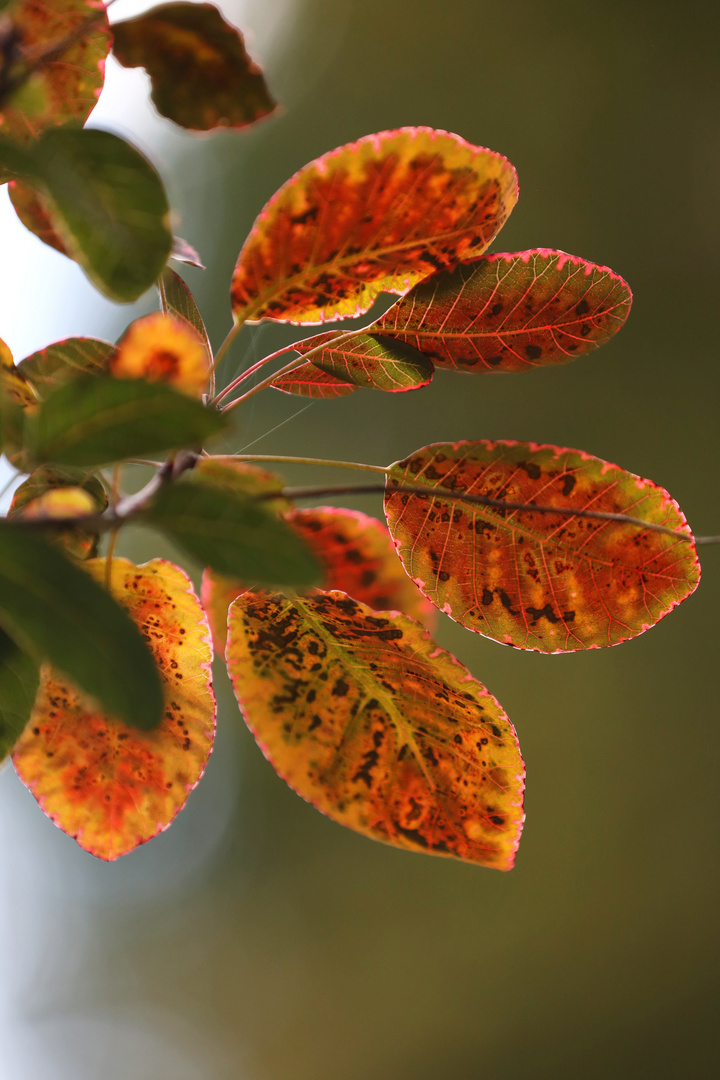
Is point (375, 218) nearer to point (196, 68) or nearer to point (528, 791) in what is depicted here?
point (196, 68)

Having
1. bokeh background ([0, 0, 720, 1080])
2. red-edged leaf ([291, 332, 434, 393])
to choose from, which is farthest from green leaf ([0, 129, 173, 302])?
bokeh background ([0, 0, 720, 1080])

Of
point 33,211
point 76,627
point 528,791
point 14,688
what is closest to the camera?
point 76,627

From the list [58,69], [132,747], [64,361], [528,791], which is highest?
[58,69]

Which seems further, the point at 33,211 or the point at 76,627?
the point at 33,211

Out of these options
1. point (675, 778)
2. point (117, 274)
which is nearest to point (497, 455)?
point (117, 274)

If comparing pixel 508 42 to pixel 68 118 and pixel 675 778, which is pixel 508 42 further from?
pixel 675 778

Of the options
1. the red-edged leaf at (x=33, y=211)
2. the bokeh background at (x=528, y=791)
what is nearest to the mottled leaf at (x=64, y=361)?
the red-edged leaf at (x=33, y=211)

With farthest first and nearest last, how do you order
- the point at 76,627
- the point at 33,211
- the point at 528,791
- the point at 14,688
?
the point at 528,791 < the point at 33,211 < the point at 14,688 < the point at 76,627

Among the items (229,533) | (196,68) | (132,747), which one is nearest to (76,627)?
(229,533)
